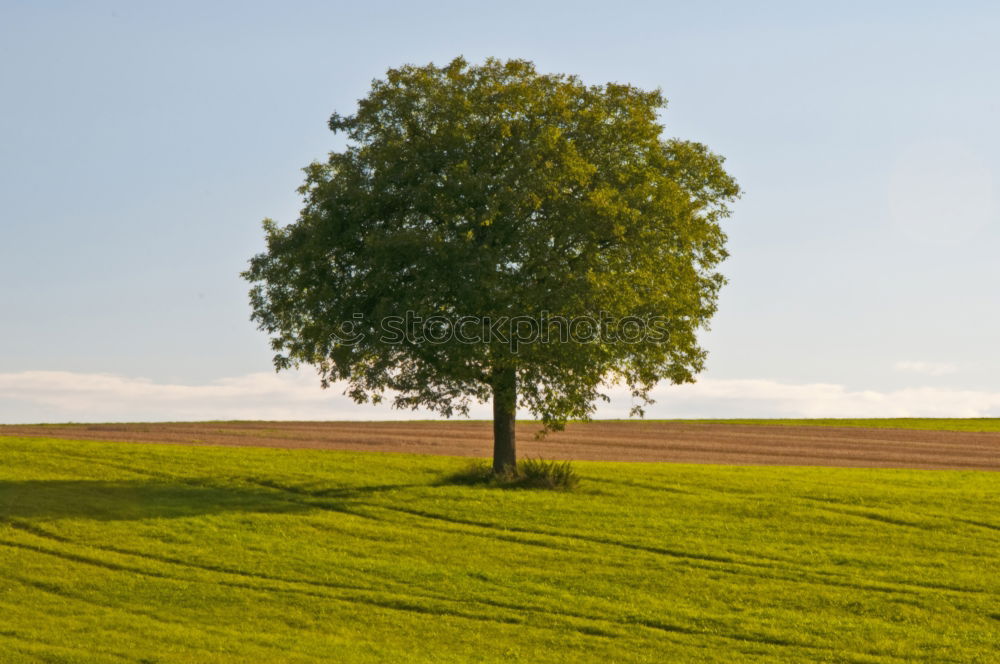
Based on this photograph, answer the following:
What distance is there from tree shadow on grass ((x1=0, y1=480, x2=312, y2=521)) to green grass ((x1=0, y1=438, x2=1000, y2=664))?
0.16 metres

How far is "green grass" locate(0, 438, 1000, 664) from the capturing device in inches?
930

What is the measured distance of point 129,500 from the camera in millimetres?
37500

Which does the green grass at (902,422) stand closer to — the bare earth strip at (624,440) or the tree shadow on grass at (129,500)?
the bare earth strip at (624,440)

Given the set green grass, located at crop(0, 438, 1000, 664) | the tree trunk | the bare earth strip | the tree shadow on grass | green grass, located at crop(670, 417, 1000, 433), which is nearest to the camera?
green grass, located at crop(0, 438, 1000, 664)

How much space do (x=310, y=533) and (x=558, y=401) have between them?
10.7 metres

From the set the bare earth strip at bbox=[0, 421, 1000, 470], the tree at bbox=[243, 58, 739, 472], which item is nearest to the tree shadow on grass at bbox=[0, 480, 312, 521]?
the tree at bbox=[243, 58, 739, 472]

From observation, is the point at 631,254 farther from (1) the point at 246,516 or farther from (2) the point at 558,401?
(1) the point at 246,516

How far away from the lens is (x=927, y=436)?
74938 mm

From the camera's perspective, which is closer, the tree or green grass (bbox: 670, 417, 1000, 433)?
the tree

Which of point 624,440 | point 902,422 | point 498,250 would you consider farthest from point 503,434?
point 902,422

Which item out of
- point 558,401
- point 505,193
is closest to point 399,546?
point 558,401

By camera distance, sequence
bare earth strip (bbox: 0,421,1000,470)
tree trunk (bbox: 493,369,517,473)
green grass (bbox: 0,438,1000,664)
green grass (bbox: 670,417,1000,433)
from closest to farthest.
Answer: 1. green grass (bbox: 0,438,1000,664)
2. tree trunk (bbox: 493,369,517,473)
3. bare earth strip (bbox: 0,421,1000,470)
4. green grass (bbox: 670,417,1000,433)

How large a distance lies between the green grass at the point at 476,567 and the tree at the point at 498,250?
4537 mm

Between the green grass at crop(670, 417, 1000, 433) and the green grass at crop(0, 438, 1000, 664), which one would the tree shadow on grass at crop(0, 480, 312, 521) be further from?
the green grass at crop(670, 417, 1000, 433)
